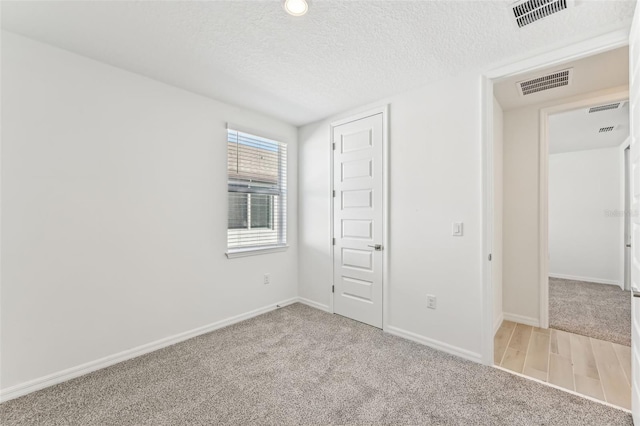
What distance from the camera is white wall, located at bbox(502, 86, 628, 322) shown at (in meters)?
3.10

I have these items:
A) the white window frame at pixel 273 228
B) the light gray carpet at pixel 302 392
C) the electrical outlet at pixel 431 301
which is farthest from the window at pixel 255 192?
the electrical outlet at pixel 431 301

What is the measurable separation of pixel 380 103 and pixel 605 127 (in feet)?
11.2

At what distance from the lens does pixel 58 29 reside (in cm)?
188

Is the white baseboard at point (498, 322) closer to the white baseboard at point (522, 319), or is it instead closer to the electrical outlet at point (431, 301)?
the white baseboard at point (522, 319)

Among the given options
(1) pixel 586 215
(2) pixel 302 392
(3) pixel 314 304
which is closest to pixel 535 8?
(2) pixel 302 392

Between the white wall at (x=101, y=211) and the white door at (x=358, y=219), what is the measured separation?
1.32m

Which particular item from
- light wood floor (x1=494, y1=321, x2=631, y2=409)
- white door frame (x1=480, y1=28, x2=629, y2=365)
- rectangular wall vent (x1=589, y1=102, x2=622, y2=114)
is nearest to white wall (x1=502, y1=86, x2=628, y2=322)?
light wood floor (x1=494, y1=321, x2=631, y2=409)

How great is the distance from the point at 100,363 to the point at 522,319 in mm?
4214

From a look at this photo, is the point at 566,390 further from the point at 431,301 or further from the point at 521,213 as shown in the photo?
the point at 521,213

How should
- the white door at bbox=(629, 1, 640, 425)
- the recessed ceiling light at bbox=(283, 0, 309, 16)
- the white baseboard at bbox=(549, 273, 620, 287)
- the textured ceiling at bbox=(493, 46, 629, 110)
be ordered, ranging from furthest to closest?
the white baseboard at bbox=(549, 273, 620, 287) < the textured ceiling at bbox=(493, 46, 629, 110) < the recessed ceiling light at bbox=(283, 0, 309, 16) < the white door at bbox=(629, 1, 640, 425)

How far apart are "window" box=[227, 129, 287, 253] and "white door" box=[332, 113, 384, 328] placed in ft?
2.57

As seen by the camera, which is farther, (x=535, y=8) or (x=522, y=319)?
(x=522, y=319)

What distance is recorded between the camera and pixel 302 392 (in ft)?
6.38

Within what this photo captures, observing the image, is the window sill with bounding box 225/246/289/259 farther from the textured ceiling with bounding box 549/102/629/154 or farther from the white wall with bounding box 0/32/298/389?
the textured ceiling with bounding box 549/102/629/154
